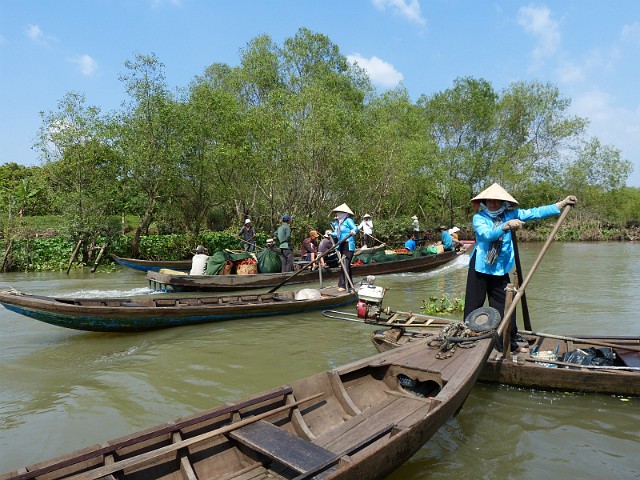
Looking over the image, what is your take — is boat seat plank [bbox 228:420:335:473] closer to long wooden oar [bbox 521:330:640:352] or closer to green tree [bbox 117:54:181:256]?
long wooden oar [bbox 521:330:640:352]

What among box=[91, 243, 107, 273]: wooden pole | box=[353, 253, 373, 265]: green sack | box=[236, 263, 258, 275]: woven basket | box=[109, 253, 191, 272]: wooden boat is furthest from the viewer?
box=[91, 243, 107, 273]: wooden pole

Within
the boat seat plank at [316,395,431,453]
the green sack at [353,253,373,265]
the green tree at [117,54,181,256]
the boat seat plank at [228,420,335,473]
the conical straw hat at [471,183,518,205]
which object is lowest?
the boat seat plank at [316,395,431,453]

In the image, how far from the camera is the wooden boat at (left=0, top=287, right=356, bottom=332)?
5902mm

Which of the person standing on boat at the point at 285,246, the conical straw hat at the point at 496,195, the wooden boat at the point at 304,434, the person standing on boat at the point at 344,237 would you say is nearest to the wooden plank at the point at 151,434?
the wooden boat at the point at 304,434

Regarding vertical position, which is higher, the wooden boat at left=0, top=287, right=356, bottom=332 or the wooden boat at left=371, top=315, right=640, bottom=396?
the wooden boat at left=0, top=287, right=356, bottom=332

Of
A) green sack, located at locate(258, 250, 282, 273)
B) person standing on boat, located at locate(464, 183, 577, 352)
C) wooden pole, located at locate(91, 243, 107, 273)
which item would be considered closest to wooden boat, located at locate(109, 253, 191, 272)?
wooden pole, located at locate(91, 243, 107, 273)

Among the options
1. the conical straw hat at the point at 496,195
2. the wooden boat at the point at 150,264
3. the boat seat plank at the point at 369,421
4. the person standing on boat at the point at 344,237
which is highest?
the conical straw hat at the point at 496,195

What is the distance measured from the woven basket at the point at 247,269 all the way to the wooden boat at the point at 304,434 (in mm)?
8004

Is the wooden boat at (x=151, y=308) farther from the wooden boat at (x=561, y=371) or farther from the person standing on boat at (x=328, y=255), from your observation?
the wooden boat at (x=561, y=371)

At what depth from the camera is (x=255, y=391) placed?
499 centimetres

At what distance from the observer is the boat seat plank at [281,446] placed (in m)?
2.71

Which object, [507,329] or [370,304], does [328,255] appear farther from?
[507,329]

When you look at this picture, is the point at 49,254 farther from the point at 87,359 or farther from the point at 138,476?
the point at 138,476

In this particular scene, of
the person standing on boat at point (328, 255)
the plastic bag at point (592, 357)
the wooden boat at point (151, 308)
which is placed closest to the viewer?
the plastic bag at point (592, 357)
